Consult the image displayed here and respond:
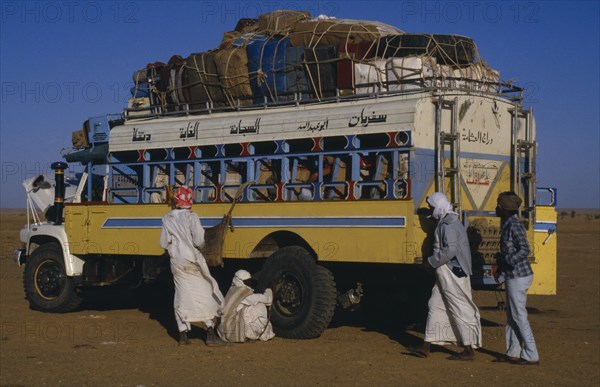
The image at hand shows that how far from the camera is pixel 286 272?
1095 centimetres

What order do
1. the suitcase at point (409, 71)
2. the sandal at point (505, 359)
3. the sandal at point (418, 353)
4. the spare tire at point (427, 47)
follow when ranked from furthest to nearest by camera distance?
the spare tire at point (427, 47), the suitcase at point (409, 71), the sandal at point (418, 353), the sandal at point (505, 359)

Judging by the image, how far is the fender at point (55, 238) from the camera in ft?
45.4

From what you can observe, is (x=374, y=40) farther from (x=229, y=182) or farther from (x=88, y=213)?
(x=88, y=213)

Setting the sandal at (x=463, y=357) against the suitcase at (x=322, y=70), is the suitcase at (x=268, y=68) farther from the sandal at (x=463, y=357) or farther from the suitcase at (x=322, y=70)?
the sandal at (x=463, y=357)

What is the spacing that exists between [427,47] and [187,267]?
154 inches

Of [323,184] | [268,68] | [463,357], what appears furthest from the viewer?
[268,68]

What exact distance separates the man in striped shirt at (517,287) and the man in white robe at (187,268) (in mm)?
3320

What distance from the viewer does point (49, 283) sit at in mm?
14133

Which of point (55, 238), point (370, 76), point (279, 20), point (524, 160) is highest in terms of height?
point (279, 20)

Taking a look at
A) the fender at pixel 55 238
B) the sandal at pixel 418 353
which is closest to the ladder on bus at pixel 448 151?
the sandal at pixel 418 353

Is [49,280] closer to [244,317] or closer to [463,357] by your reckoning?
[244,317]

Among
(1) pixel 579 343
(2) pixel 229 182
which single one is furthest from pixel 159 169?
(1) pixel 579 343

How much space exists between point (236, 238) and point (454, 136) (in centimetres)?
315

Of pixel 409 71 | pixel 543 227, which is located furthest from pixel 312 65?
pixel 543 227
